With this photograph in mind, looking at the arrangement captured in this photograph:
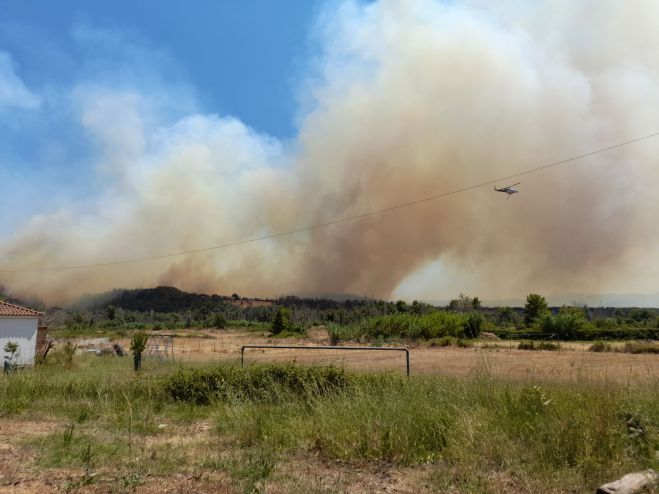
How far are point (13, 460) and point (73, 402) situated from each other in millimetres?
5098

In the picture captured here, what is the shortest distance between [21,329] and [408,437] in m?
32.7

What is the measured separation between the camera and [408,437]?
256 inches

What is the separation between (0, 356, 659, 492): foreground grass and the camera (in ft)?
17.6

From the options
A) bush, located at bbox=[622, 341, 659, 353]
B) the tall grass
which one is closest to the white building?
the tall grass

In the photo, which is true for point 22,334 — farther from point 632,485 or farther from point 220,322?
point 220,322

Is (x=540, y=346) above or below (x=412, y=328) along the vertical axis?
below

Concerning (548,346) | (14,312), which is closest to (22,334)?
(14,312)

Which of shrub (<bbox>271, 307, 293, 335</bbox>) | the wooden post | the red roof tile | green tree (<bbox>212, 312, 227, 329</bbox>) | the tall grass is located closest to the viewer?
the wooden post

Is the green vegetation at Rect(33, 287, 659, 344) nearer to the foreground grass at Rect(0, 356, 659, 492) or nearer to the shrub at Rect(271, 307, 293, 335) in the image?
the shrub at Rect(271, 307, 293, 335)

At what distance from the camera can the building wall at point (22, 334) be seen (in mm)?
31094

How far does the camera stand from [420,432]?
6.64m

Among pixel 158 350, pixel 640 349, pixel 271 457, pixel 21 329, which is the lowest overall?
pixel 640 349

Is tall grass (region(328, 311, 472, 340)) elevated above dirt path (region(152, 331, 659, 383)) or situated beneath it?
elevated above

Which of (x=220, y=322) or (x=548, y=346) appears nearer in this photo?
(x=548, y=346)
